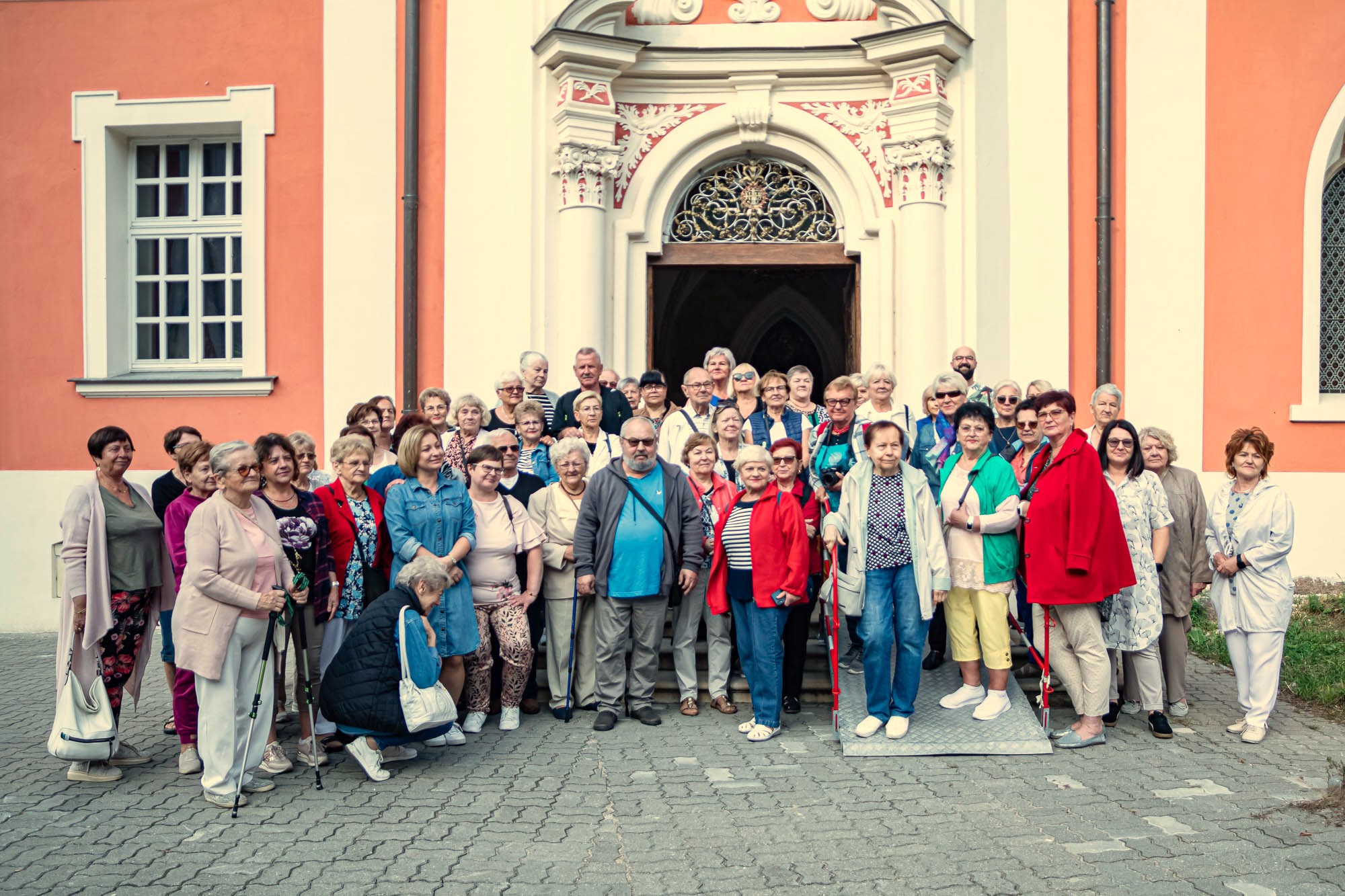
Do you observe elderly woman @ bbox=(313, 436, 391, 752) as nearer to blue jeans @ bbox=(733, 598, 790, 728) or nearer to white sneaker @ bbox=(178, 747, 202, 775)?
white sneaker @ bbox=(178, 747, 202, 775)

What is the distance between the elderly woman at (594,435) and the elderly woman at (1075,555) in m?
2.55

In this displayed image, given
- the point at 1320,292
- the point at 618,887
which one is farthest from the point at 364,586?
the point at 1320,292

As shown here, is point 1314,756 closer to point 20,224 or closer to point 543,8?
point 543,8

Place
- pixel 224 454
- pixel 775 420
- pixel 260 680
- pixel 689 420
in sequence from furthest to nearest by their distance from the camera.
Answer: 1. pixel 689 420
2. pixel 775 420
3. pixel 260 680
4. pixel 224 454

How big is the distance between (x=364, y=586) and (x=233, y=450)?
1.24 metres

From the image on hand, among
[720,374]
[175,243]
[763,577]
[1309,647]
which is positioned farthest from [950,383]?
[175,243]

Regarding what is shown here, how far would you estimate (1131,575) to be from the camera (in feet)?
20.3

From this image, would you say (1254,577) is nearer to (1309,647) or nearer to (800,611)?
(800,611)

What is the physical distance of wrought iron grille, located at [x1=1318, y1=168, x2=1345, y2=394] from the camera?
10.7 meters

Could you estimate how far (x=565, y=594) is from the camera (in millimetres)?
6879

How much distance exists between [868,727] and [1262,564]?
237 cm

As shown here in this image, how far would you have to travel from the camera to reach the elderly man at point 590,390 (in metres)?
7.86

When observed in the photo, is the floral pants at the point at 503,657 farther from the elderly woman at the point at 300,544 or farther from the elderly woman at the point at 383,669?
the elderly woman at the point at 300,544

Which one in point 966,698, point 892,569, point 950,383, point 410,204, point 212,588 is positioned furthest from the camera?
point 410,204
